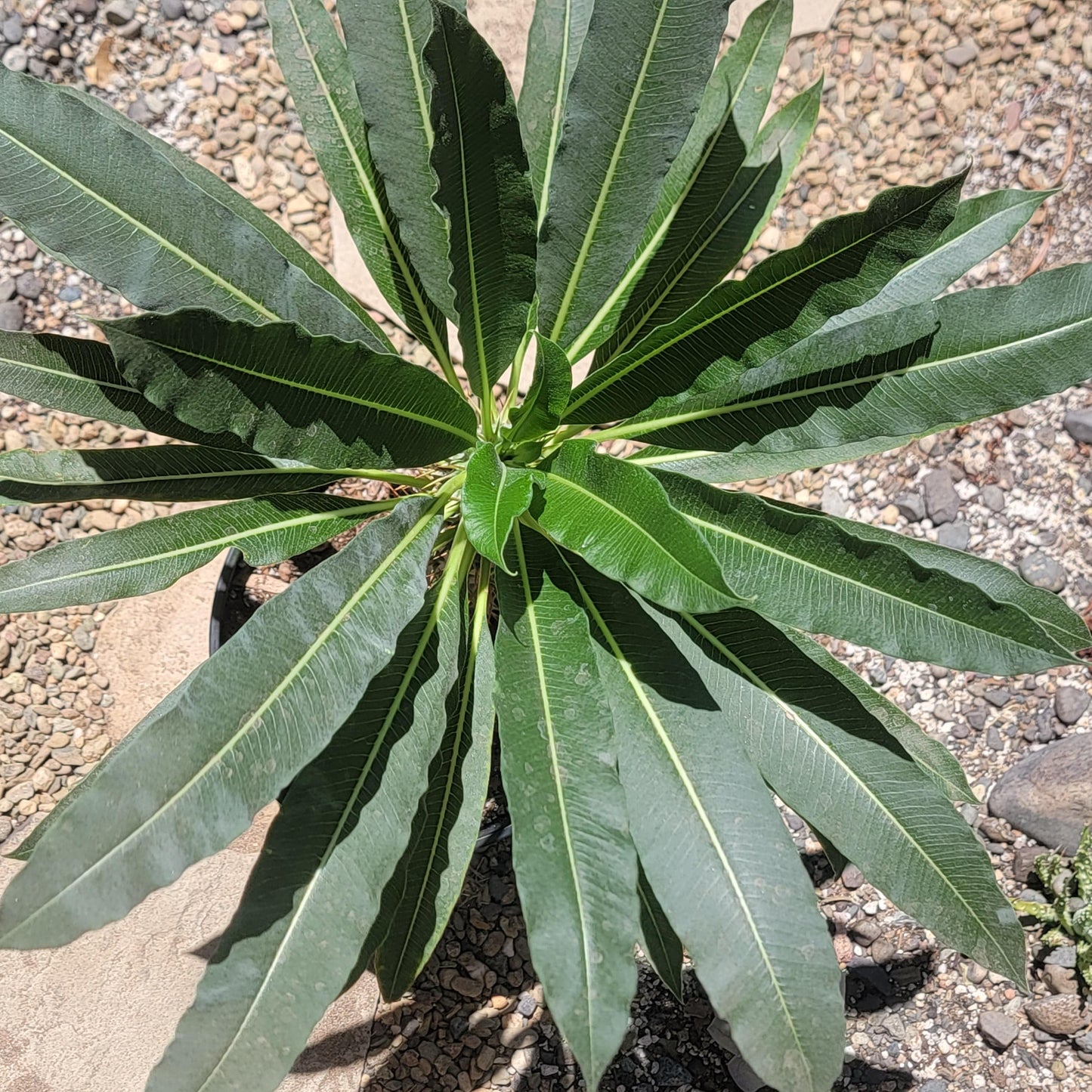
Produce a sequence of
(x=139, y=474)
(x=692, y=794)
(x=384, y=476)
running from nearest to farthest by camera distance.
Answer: (x=692, y=794), (x=139, y=474), (x=384, y=476)

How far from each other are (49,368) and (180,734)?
50cm

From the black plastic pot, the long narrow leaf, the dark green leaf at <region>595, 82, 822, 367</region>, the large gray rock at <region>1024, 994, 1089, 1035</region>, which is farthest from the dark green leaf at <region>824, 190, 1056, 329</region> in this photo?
the large gray rock at <region>1024, 994, 1089, 1035</region>

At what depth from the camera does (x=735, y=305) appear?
1.06m

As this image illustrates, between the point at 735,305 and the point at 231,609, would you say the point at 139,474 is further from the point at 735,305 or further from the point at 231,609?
the point at 735,305

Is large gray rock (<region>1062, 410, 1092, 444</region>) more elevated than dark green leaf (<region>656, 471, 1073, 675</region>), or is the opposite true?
dark green leaf (<region>656, 471, 1073, 675</region>)

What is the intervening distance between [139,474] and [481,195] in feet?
1.75

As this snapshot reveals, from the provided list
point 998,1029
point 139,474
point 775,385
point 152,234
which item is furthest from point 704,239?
point 998,1029

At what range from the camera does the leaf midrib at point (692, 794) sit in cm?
100

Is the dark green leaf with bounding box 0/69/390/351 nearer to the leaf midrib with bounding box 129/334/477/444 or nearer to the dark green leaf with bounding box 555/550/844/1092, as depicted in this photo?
the leaf midrib with bounding box 129/334/477/444

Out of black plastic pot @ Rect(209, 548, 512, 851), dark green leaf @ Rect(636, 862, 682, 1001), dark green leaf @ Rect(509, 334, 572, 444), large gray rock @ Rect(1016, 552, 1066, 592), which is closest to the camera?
dark green leaf @ Rect(509, 334, 572, 444)

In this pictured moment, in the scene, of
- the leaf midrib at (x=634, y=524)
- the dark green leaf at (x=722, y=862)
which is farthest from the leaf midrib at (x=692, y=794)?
the leaf midrib at (x=634, y=524)

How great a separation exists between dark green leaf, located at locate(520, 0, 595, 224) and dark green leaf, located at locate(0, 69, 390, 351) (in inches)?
16.5

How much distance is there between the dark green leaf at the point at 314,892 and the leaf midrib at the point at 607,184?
1.46 feet

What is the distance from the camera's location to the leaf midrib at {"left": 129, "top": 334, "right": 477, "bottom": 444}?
84 centimetres
